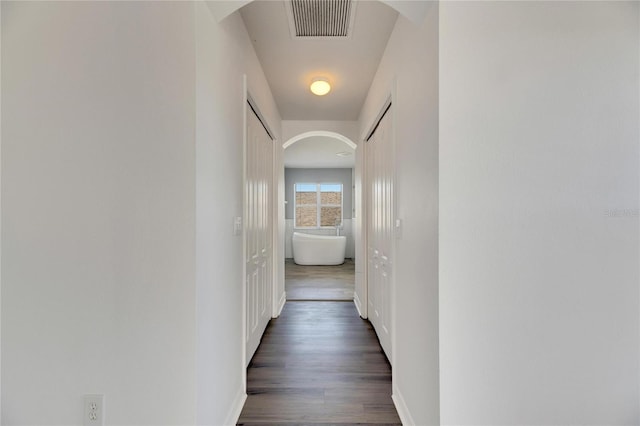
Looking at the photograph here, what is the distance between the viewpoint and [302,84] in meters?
2.94

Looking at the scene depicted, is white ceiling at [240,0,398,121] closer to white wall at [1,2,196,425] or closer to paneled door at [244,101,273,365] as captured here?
paneled door at [244,101,273,365]

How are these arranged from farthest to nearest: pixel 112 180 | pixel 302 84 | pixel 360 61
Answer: pixel 302 84 < pixel 360 61 < pixel 112 180

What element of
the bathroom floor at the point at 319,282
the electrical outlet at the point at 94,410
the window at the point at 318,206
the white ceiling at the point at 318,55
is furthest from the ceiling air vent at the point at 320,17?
the window at the point at 318,206

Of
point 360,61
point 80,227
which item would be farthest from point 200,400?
point 360,61

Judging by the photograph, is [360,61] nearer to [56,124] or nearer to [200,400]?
[56,124]

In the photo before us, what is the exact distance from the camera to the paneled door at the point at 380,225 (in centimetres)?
237

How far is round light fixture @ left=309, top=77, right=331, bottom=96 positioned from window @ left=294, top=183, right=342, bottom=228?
18.5 ft

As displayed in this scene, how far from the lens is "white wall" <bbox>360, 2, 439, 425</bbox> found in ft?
4.28

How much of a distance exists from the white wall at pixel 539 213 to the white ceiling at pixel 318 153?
416 centimetres

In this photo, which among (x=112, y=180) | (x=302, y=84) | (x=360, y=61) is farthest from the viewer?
(x=302, y=84)

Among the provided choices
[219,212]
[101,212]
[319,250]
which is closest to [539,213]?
[219,212]

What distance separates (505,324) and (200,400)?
1335 millimetres

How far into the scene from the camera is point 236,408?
5.89 feet

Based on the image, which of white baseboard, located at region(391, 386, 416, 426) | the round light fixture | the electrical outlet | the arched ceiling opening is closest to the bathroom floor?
the arched ceiling opening
